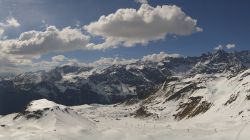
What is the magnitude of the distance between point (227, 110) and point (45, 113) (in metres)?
76.4

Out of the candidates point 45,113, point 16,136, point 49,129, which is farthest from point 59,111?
point 16,136

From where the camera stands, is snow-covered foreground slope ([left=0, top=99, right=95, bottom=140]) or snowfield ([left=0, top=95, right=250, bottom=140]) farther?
snow-covered foreground slope ([left=0, top=99, right=95, bottom=140])

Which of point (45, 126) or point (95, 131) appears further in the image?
point (45, 126)

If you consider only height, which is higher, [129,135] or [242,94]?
[242,94]

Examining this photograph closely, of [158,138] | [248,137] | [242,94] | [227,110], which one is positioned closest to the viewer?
[248,137]

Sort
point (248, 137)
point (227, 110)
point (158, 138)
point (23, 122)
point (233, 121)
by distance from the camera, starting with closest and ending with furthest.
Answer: point (248, 137) → point (158, 138) → point (233, 121) → point (23, 122) → point (227, 110)

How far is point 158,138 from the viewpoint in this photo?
119750 millimetres

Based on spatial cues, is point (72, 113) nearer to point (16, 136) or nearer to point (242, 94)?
point (16, 136)

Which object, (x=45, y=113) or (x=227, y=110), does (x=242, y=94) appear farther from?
(x=45, y=113)

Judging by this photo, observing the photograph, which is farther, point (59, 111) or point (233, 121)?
point (59, 111)

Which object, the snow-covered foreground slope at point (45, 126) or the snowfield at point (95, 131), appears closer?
the snowfield at point (95, 131)

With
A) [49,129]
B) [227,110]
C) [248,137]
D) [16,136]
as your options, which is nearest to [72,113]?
[49,129]

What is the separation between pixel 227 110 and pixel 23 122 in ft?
279

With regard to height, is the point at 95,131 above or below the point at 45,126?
below
